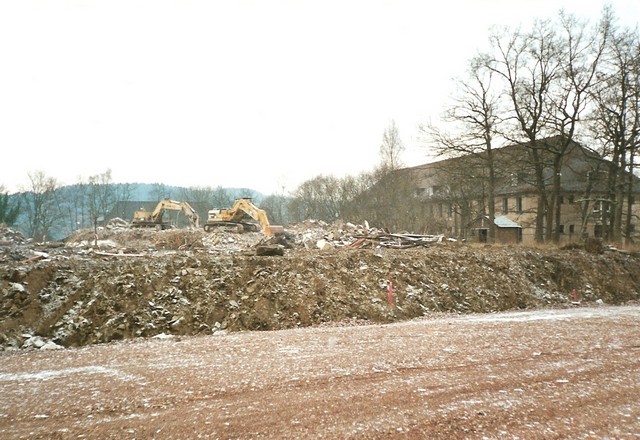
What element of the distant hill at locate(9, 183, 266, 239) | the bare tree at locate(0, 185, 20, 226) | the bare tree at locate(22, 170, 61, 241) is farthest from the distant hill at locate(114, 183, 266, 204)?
the bare tree at locate(0, 185, 20, 226)

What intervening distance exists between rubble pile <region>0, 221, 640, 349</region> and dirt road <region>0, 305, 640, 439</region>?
1.09 metres

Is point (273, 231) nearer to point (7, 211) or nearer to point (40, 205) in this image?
point (7, 211)

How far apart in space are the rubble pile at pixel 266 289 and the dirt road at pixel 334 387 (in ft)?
3.56

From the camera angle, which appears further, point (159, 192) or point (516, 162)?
point (159, 192)

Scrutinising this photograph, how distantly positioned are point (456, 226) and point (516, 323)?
35.5 m

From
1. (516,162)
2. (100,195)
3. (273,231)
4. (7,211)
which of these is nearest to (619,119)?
(516,162)

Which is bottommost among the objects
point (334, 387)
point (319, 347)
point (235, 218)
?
point (319, 347)

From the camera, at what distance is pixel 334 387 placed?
571 centimetres

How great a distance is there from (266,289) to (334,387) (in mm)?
6459

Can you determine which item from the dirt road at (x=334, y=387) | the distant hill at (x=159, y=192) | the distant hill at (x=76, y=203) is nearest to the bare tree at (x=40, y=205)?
→ the distant hill at (x=76, y=203)

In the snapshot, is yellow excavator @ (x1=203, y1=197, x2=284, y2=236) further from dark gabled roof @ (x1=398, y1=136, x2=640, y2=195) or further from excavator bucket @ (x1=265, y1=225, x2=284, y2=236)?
dark gabled roof @ (x1=398, y1=136, x2=640, y2=195)

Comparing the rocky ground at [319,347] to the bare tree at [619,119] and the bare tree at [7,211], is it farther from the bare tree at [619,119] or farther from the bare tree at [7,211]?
the bare tree at [7,211]

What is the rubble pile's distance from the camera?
9.81 m

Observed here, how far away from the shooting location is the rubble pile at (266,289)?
981 cm
